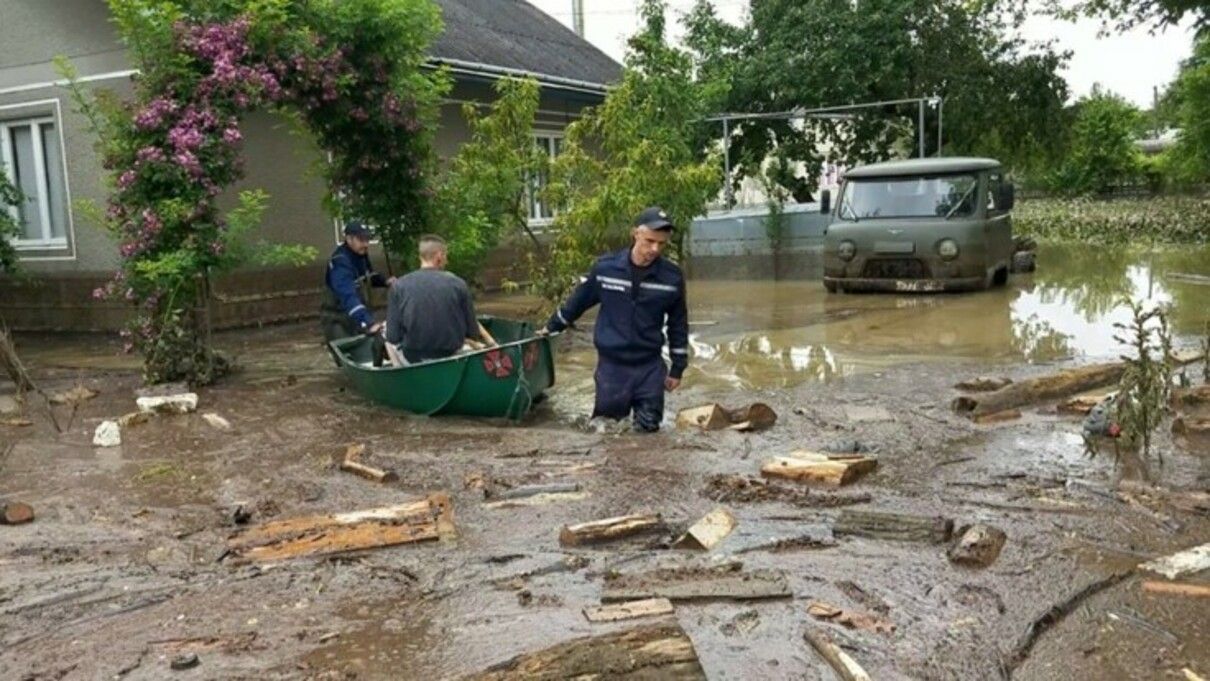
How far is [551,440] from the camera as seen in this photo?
25.9ft

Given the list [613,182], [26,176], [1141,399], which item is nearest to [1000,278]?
[613,182]

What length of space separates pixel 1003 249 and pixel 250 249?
40.0ft

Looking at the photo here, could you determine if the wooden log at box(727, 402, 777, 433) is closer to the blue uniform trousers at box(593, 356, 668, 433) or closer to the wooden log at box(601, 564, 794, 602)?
the blue uniform trousers at box(593, 356, 668, 433)

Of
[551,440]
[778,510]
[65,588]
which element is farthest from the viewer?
[551,440]

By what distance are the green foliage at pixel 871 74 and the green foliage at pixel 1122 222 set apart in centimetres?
367

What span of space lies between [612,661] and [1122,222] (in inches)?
1259

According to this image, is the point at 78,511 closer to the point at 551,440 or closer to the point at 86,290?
the point at 551,440

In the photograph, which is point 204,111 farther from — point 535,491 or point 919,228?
point 919,228

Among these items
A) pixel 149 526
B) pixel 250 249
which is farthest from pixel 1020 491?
pixel 250 249

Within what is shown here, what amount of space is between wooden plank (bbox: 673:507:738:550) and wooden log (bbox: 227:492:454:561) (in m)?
1.23

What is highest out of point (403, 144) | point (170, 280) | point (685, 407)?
point (403, 144)

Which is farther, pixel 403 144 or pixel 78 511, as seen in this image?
pixel 403 144

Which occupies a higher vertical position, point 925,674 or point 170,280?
point 170,280

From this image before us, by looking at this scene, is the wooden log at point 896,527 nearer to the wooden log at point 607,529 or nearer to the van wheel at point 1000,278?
the wooden log at point 607,529
